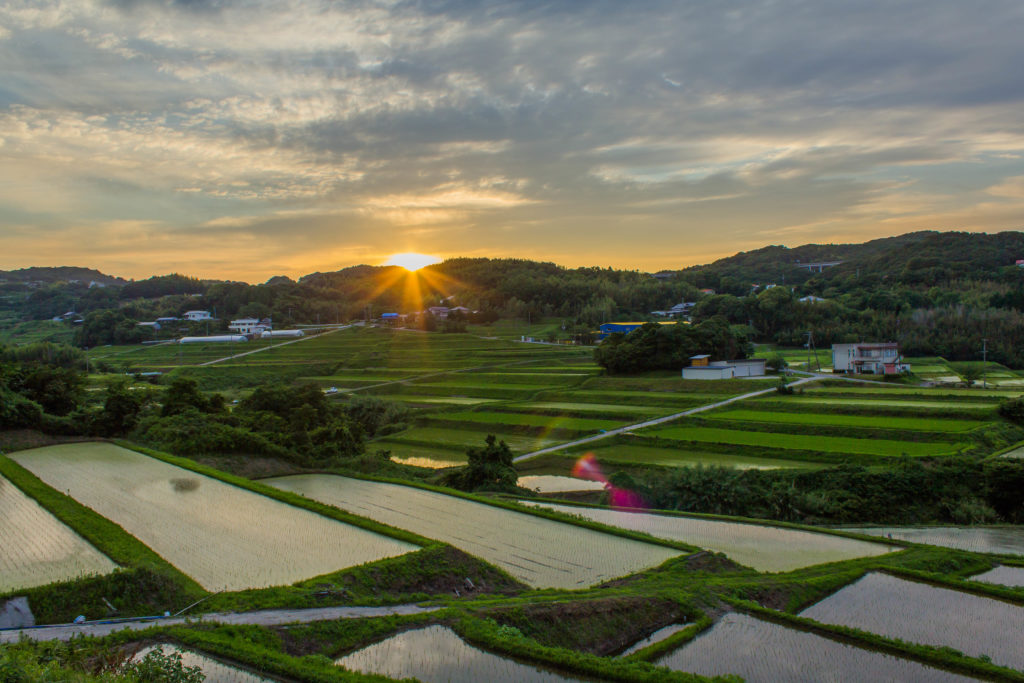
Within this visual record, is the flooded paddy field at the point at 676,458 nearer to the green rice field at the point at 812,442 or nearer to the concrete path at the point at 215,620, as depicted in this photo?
Result: the green rice field at the point at 812,442

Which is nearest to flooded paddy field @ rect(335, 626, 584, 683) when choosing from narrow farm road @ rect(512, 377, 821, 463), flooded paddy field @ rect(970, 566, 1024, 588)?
flooded paddy field @ rect(970, 566, 1024, 588)

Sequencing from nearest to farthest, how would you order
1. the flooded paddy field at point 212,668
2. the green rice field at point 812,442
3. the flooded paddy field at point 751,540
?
the flooded paddy field at point 212,668
the flooded paddy field at point 751,540
the green rice field at point 812,442

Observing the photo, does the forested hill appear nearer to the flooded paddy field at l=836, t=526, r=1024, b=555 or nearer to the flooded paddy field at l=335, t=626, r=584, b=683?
the flooded paddy field at l=836, t=526, r=1024, b=555

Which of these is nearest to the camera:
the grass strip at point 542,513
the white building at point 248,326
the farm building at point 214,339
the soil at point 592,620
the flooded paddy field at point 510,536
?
the soil at point 592,620

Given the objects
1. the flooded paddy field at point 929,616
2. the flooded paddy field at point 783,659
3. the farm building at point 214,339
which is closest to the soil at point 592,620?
the flooded paddy field at point 783,659

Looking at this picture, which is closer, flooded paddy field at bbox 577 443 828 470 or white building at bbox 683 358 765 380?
flooded paddy field at bbox 577 443 828 470

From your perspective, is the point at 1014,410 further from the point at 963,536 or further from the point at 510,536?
the point at 510,536

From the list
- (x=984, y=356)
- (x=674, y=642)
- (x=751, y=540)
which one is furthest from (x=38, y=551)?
(x=984, y=356)
